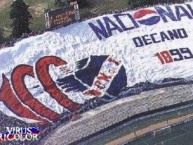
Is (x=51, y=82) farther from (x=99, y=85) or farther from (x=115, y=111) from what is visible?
(x=115, y=111)

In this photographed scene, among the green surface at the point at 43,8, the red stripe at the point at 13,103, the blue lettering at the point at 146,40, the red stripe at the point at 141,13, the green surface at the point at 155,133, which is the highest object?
the green surface at the point at 43,8

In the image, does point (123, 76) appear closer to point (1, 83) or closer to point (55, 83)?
point (55, 83)

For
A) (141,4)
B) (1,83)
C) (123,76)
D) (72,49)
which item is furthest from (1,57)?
(141,4)

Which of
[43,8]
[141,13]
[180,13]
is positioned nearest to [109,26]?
[141,13]

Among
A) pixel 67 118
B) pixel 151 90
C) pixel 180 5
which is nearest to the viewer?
pixel 67 118

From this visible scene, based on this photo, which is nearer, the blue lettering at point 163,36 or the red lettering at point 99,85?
the red lettering at point 99,85

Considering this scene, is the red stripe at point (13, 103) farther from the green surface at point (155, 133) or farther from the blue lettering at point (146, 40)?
the blue lettering at point (146, 40)

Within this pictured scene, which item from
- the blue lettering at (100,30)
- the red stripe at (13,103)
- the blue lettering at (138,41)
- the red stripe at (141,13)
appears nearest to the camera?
the red stripe at (13,103)

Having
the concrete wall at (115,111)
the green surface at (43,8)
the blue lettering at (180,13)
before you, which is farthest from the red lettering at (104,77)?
the green surface at (43,8)
